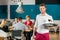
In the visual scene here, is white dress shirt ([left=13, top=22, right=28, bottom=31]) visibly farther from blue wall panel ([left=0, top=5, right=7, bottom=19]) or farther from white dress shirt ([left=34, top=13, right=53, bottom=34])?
blue wall panel ([left=0, top=5, right=7, bottom=19])

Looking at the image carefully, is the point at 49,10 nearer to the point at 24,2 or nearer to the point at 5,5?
the point at 24,2

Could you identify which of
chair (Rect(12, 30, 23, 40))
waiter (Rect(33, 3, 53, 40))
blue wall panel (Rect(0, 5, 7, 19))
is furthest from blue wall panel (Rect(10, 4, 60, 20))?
waiter (Rect(33, 3, 53, 40))

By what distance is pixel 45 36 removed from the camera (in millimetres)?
3824

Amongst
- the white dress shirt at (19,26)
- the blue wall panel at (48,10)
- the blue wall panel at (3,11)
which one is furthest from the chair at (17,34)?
the blue wall panel at (3,11)

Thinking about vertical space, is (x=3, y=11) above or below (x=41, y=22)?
below

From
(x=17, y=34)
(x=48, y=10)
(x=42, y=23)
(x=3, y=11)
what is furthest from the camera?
(x=3, y=11)

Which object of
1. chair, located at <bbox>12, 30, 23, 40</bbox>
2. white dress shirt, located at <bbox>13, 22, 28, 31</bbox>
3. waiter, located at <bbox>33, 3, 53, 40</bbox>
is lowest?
chair, located at <bbox>12, 30, 23, 40</bbox>

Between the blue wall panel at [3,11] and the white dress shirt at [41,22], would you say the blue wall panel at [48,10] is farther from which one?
the white dress shirt at [41,22]

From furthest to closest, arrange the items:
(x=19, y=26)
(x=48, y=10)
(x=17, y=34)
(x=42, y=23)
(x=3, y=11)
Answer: (x=3, y=11)
(x=48, y=10)
(x=17, y=34)
(x=19, y=26)
(x=42, y=23)

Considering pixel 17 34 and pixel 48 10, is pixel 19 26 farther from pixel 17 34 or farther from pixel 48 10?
pixel 48 10

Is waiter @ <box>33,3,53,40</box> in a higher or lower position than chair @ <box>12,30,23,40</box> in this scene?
higher

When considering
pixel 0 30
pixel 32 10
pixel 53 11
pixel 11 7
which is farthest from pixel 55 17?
pixel 0 30

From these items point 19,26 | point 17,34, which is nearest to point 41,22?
point 19,26

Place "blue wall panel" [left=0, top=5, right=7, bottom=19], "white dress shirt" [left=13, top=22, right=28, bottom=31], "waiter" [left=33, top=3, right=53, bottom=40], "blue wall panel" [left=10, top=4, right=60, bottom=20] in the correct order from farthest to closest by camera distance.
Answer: "blue wall panel" [left=0, top=5, right=7, bottom=19], "blue wall panel" [left=10, top=4, right=60, bottom=20], "white dress shirt" [left=13, top=22, right=28, bottom=31], "waiter" [left=33, top=3, right=53, bottom=40]
